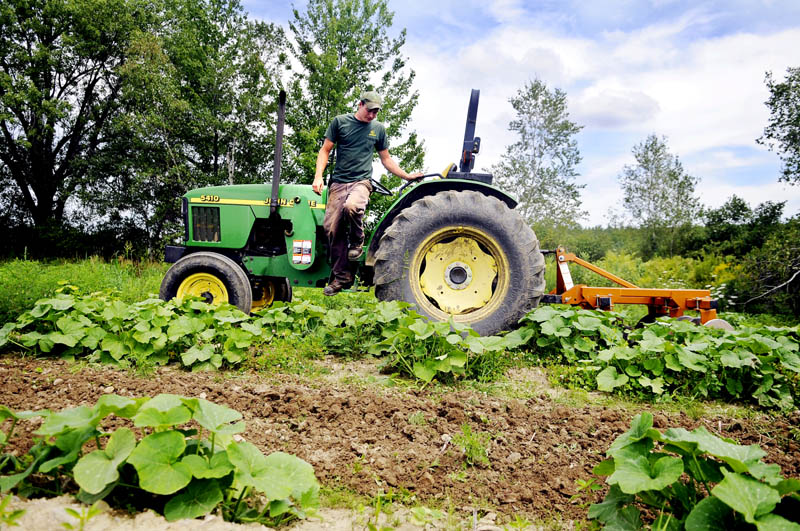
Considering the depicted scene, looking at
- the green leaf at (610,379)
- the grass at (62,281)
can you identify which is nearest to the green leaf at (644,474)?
the green leaf at (610,379)

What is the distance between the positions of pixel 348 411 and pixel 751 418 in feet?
7.49

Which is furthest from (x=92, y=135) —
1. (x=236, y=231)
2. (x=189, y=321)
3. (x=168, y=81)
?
(x=189, y=321)

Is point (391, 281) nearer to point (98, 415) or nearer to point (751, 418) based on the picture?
point (751, 418)

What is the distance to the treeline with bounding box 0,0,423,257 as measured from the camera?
16844mm

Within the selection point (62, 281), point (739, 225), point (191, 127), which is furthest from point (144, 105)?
point (739, 225)

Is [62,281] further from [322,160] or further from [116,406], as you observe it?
[116,406]

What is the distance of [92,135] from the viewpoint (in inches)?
722

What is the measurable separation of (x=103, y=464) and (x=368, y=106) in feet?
12.0

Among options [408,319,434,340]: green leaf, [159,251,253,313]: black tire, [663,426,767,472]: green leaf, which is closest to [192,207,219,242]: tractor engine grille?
[159,251,253,313]: black tire

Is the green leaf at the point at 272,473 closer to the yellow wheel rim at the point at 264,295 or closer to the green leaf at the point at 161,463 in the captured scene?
A: the green leaf at the point at 161,463

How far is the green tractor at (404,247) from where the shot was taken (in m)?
4.13

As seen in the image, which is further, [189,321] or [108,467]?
[189,321]

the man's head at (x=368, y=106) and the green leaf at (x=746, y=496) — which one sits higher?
the man's head at (x=368, y=106)

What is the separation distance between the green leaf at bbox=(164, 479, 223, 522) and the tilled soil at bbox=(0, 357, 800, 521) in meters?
0.58
